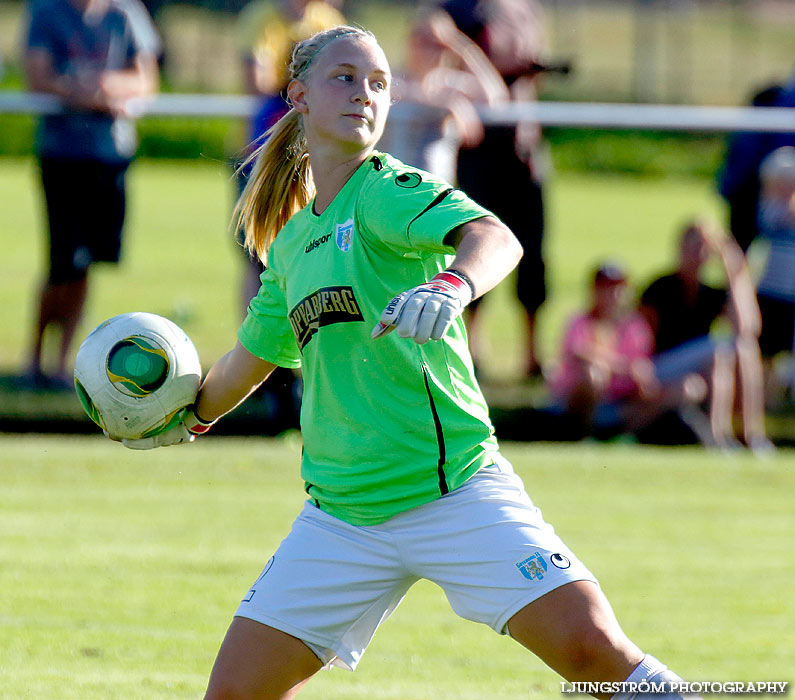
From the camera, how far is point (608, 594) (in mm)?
5730

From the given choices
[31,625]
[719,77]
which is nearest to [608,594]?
[31,625]

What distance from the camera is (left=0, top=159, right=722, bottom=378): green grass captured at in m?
11.9

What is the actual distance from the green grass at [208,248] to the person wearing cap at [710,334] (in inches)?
53.6

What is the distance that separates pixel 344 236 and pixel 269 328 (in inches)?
18.7

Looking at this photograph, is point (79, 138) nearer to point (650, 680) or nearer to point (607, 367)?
point (607, 367)

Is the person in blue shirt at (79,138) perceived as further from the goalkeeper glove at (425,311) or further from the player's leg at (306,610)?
the goalkeeper glove at (425,311)

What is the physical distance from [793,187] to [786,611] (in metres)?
4.71

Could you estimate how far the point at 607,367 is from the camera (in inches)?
347

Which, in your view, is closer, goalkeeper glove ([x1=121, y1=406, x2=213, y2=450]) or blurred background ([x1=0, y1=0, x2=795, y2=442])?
goalkeeper glove ([x1=121, y1=406, x2=213, y2=450])

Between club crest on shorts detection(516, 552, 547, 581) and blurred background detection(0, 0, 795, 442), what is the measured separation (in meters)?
2.51

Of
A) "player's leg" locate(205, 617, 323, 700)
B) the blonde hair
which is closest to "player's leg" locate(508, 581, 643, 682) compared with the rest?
"player's leg" locate(205, 617, 323, 700)

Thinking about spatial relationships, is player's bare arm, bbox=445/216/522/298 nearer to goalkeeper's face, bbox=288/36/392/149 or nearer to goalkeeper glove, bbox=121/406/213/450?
goalkeeper's face, bbox=288/36/392/149

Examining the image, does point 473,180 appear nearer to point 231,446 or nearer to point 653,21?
point 231,446

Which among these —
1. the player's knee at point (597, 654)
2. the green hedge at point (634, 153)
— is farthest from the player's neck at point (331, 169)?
the green hedge at point (634, 153)
